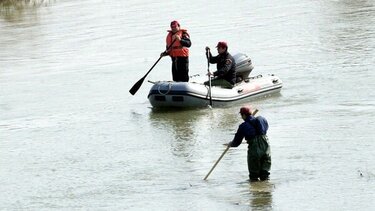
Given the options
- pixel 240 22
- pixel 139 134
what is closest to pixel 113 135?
pixel 139 134

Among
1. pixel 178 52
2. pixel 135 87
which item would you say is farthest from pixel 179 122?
pixel 135 87

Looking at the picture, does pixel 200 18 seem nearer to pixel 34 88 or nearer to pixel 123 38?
pixel 123 38

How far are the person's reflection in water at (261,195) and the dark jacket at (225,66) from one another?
19.2 feet

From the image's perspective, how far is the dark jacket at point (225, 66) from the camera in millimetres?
18422

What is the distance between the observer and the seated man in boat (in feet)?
60.3

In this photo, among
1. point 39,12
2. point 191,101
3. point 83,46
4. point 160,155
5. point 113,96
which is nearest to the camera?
point 160,155

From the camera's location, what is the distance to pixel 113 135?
16.8 metres

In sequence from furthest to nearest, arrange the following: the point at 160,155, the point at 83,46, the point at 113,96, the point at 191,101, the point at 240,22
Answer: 1. the point at 240,22
2. the point at 83,46
3. the point at 113,96
4. the point at 191,101
5. the point at 160,155

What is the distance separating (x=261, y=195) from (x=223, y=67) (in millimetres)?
6426

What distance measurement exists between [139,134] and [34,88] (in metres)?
5.74

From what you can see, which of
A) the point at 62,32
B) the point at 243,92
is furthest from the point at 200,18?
the point at 243,92

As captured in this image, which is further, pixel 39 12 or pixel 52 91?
pixel 39 12

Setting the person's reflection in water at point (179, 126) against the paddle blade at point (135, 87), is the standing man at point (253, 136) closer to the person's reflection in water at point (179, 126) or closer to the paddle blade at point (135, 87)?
the person's reflection in water at point (179, 126)

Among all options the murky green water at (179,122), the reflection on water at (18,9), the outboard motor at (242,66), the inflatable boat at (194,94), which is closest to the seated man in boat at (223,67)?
the inflatable boat at (194,94)
